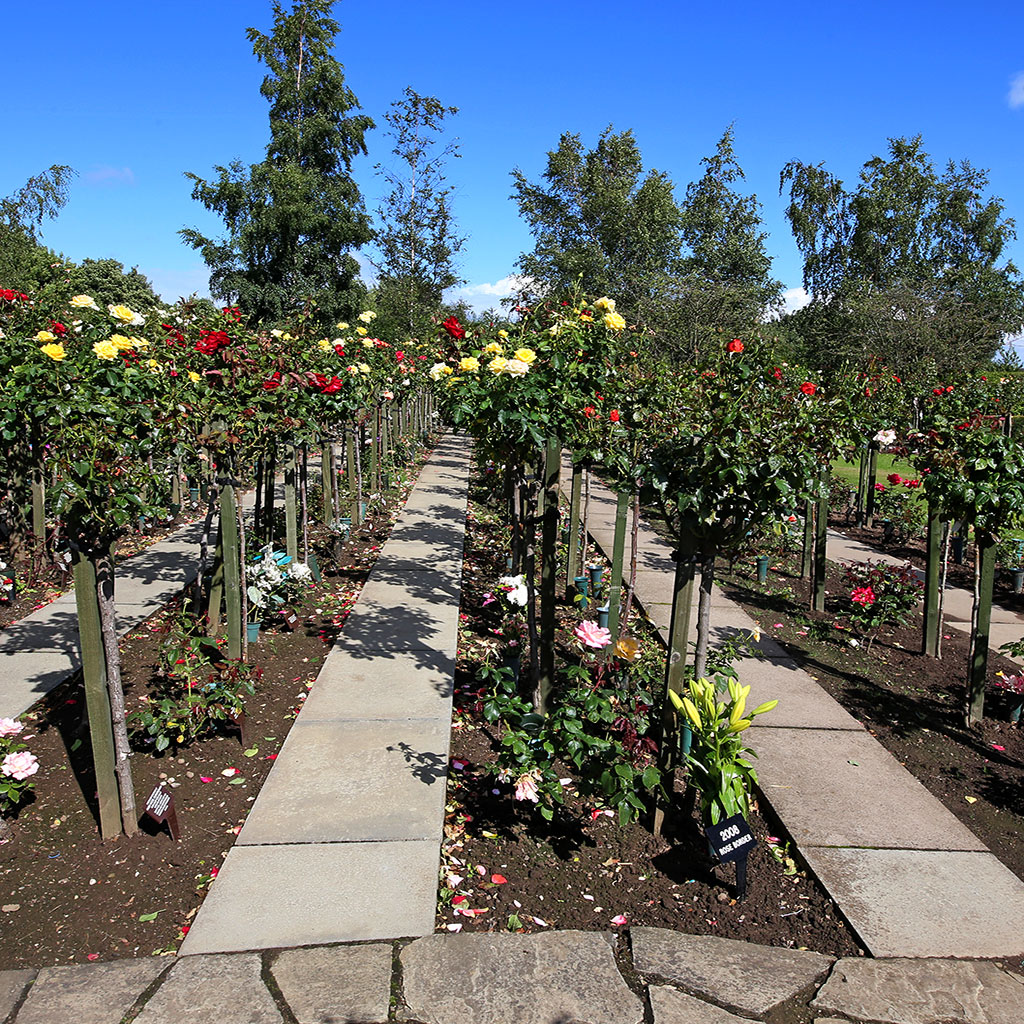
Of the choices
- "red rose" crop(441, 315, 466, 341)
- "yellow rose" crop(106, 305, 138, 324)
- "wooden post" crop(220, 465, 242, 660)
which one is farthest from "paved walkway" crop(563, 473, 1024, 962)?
"yellow rose" crop(106, 305, 138, 324)

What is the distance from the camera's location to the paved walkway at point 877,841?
2.49 m

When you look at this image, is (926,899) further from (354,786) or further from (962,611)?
(962,611)

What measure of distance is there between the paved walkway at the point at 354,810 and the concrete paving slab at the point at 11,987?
42 centimetres

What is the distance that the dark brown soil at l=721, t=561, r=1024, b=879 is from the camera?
10.9ft

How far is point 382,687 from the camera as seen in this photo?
4203 millimetres

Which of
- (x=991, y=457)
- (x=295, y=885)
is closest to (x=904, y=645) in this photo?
(x=991, y=457)

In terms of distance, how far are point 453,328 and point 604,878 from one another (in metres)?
2.43

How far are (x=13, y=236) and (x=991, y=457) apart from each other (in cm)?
2930

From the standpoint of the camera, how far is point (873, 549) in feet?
26.6

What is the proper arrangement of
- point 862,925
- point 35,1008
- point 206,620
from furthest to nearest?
point 206,620 < point 862,925 < point 35,1008

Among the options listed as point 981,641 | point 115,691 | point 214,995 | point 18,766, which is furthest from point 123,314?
point 981,641

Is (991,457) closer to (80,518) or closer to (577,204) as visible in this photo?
(80,518)

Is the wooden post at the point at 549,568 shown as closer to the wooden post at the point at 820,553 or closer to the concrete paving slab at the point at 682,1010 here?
the concrete paving slab at the point at 682,1010

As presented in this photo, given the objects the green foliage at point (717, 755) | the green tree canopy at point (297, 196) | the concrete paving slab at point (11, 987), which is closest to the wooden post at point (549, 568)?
the green foliage at point (717, 755)
